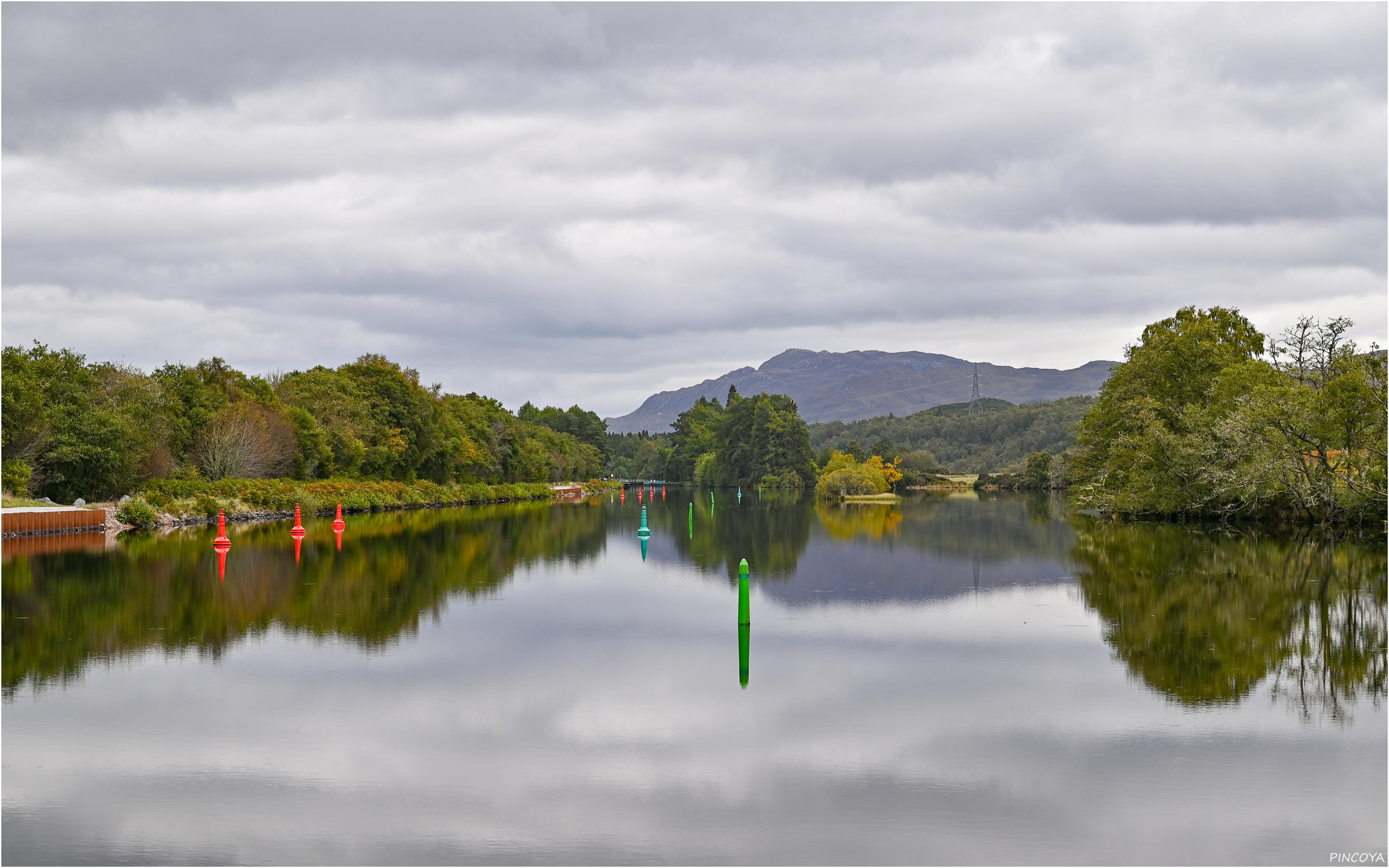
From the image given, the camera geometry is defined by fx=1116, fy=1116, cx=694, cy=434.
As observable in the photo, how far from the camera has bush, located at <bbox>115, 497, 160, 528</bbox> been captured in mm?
36719

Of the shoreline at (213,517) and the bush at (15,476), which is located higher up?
the bush at (15,476)

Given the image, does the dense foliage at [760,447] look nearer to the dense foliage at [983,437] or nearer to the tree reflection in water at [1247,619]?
the dense foliage at [983,437]

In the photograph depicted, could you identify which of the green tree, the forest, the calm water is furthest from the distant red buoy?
the forest

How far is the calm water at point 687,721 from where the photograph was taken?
716cm

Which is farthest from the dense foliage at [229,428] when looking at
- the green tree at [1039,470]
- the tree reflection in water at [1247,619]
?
the green tree at [1039,470]

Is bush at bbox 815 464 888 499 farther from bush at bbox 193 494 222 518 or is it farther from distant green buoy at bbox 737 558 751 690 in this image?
distant green buoy at bbox 737 558 751 690

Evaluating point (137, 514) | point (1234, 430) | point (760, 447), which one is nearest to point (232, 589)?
point (137, 514)

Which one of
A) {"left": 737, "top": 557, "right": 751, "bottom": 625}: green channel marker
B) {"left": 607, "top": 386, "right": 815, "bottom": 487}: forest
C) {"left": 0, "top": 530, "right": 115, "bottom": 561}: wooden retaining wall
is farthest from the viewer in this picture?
{"left": 607, "top": 386, "right": 815, "bottom": 487}: forest

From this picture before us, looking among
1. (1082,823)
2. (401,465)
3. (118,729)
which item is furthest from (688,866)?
(401,465)

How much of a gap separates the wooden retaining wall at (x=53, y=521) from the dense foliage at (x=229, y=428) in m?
2.98

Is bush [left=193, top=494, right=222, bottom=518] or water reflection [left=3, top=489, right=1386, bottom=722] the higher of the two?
bush [left=193, top=494, right=222, bottom=518]

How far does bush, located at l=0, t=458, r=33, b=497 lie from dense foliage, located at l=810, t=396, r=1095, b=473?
119 metres

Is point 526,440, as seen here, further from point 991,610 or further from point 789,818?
point 789,818

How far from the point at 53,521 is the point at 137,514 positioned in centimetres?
297
